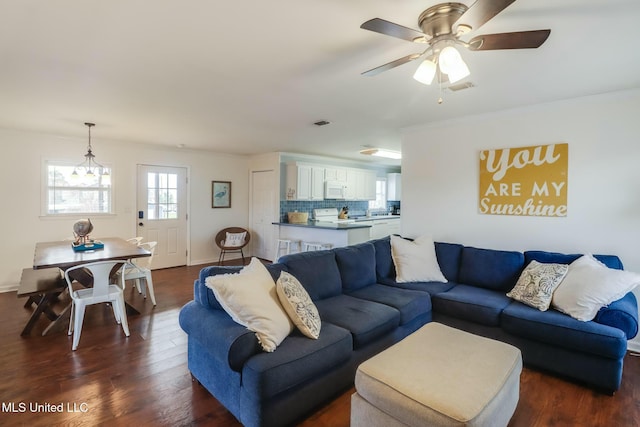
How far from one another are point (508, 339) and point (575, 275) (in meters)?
0.75

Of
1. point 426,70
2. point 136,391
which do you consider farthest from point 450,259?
point 136,391

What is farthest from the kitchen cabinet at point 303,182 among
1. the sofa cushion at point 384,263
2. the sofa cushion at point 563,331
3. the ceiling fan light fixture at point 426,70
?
the ceiling fan light fixture at point 426,70

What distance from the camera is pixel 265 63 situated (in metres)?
2.30

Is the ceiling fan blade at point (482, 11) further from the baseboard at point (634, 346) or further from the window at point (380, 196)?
the window at point (380, 196)

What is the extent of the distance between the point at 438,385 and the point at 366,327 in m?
0.78

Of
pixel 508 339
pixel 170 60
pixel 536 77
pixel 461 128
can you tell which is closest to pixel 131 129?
pixel 170 60

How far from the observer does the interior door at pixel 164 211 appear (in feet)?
18.6

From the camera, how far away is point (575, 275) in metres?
2.57

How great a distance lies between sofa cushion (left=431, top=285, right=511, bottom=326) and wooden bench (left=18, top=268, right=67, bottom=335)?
3.82 meters

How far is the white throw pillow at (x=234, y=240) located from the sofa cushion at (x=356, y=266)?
361 cm

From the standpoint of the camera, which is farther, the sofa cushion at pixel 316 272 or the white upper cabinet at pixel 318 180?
the white upper cabinet at pixel 318 180

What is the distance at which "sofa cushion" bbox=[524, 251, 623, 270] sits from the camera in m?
2.73

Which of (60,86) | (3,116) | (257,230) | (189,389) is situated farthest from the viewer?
(257,230)

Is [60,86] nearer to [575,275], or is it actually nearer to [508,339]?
[508,339]
